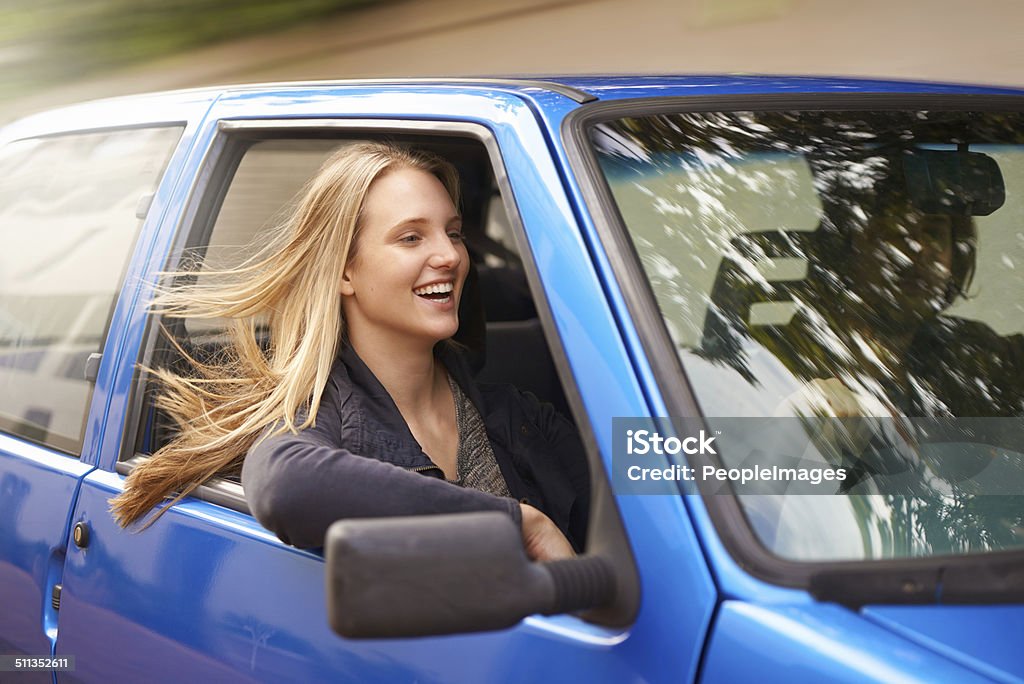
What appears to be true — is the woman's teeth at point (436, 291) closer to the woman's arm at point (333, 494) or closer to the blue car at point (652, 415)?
the blue car at point (652, 415)

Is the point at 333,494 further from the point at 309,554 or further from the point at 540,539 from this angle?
the point at 540,539

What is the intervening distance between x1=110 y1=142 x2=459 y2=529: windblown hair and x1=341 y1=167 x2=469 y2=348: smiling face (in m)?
0.03

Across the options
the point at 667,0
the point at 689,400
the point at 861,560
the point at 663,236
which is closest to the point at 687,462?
the point at 689,400

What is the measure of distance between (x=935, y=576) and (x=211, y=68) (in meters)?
8.71

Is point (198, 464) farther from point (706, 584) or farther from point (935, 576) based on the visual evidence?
point (935, 576)

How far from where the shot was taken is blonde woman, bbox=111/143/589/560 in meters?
2.08

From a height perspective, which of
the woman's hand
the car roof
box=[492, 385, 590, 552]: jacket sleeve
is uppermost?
the car roof

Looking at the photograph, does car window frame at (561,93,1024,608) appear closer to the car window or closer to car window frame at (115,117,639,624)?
car window frame at (115,117,639,624)

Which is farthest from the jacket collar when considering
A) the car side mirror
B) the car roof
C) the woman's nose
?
the car side mirror

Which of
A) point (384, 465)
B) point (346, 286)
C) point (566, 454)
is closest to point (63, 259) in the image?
point (346, 286)

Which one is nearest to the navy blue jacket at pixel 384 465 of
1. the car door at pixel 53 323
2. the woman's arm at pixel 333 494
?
the woman's arm at pixel 333 494

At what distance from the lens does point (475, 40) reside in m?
7.06

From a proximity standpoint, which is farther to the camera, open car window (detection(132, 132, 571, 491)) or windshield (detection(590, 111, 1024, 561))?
open car window (detection(132, 132, 571, 491))

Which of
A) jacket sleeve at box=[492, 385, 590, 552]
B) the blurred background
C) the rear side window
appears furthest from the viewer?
the blurred background
